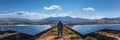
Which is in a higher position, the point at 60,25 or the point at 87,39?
the point at 60,25

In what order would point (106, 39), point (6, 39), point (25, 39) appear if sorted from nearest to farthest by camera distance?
point (6, 39) → point (25, 39) → point (106, 39)

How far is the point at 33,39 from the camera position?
28.5 metres

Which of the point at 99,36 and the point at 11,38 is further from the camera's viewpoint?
the point at 99,36

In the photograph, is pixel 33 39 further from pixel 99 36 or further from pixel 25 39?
pixel 99 36

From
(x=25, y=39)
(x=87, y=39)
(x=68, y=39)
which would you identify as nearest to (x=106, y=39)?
(x=87, y=39)

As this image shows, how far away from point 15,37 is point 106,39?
1293cm

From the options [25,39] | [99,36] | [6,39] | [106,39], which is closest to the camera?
[6,39]

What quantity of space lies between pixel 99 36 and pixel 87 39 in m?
5.76

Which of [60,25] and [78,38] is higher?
[60,25]

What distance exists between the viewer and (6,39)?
27344 millimetres

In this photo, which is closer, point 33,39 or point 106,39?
point 33,39

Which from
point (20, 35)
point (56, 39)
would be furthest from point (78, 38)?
point (20, 35)

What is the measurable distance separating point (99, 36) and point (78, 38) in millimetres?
5449

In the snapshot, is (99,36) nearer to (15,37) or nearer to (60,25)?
(60,25)
